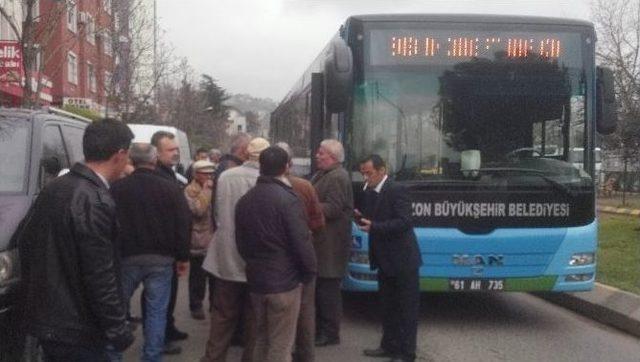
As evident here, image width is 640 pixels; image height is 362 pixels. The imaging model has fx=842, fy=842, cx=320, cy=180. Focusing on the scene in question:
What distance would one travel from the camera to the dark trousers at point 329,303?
7.75 m

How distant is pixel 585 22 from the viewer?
8.87 metres

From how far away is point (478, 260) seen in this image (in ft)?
28.1

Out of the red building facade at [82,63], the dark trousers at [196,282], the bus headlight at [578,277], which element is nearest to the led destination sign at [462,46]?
the bus headlight at [578,277]

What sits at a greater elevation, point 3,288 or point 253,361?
point 3,288

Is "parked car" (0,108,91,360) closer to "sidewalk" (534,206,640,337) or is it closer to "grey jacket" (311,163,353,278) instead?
"grey jacket" (311,163,353,278)

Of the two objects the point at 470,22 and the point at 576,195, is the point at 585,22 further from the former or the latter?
the point at 576,195

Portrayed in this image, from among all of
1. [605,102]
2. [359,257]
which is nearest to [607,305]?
[605,102]

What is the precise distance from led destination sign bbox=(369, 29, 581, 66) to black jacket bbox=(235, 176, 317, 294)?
3.30m

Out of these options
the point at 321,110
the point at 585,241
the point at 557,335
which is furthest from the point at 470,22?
the point at 557,335

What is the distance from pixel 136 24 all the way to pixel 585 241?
25698 millimetres

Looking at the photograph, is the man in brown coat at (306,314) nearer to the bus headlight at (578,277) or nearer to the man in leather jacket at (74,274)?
the man in leather jacket at (74,274)

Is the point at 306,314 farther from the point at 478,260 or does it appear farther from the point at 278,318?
the point at 478,260

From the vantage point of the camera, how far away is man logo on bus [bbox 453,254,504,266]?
8.54m

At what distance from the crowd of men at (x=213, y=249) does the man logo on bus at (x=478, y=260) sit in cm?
114
